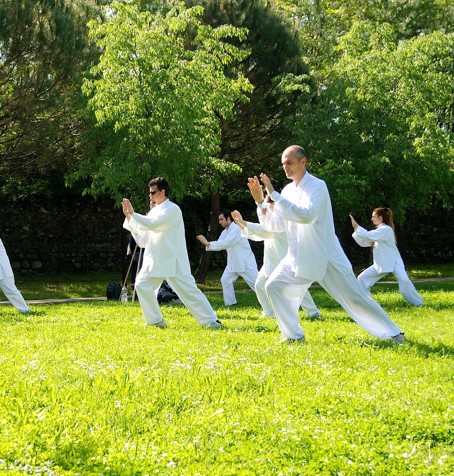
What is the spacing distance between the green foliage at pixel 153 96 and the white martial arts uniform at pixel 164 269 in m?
7.07

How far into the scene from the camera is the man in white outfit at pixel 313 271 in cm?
877

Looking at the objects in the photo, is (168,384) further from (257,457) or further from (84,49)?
(84,49)

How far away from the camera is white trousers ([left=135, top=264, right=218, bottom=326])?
11.0m

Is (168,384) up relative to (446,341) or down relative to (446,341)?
up

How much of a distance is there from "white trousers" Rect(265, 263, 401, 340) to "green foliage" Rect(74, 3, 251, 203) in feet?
31.8

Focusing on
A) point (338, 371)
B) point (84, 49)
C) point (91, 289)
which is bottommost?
point (91, 289)

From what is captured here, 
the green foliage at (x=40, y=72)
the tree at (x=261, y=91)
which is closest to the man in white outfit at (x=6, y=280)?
the green foliage at (x=40, y=72)

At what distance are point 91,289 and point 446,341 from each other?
53.9 feet

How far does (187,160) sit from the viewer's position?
1894 centimetres

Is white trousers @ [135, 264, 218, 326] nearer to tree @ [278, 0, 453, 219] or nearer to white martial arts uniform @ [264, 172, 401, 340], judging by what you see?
white martial arts uniform @ [264, 172, 401, 340]

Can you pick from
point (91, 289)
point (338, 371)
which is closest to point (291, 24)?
point (91, 289)

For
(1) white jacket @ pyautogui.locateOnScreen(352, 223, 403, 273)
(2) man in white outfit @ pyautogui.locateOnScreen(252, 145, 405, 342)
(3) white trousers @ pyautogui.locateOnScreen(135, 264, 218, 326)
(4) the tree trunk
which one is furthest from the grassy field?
(4) the tree trunk

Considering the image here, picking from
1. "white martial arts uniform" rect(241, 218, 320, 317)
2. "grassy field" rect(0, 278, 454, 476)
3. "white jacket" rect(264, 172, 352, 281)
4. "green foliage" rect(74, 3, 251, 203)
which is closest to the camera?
"grassy field" rect(0, 278, 454, 476)

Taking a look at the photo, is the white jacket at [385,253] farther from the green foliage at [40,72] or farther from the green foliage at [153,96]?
the green foliage at [40,72]
